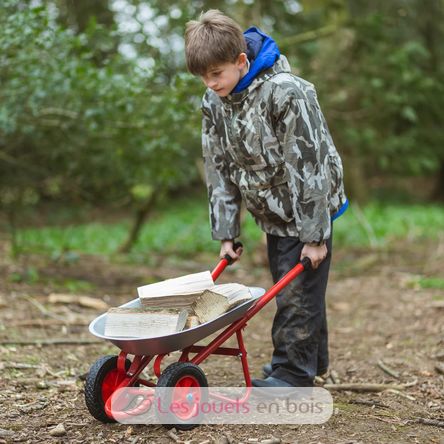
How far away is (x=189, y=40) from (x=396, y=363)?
2.52m

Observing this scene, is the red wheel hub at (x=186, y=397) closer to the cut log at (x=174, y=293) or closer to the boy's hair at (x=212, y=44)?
the cut log at (x=174, y=293)

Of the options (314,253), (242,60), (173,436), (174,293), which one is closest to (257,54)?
(242,60)

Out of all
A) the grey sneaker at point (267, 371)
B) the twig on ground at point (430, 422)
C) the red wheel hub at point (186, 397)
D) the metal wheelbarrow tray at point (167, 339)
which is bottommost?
the twig on ground at point (430, 422)

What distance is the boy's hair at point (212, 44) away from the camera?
3084 millimetres

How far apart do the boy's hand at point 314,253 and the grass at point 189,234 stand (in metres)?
5.00

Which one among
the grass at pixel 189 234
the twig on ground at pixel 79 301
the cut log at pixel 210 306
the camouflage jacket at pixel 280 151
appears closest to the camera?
the cut log at pixel 210 306

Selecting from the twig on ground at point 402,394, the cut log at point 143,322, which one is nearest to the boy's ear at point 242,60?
the cut log at point 143,322

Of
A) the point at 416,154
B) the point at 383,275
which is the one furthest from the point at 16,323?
the point at 416,154

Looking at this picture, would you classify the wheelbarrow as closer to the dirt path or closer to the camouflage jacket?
the dirt path

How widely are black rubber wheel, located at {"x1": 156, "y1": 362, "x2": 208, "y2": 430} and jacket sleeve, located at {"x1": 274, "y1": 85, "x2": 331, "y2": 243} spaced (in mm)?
847

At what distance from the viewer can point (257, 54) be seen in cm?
335

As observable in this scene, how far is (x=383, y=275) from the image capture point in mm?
7816

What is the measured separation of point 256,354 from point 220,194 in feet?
4.73

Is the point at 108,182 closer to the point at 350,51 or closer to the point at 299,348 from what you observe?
the point at 350,51
